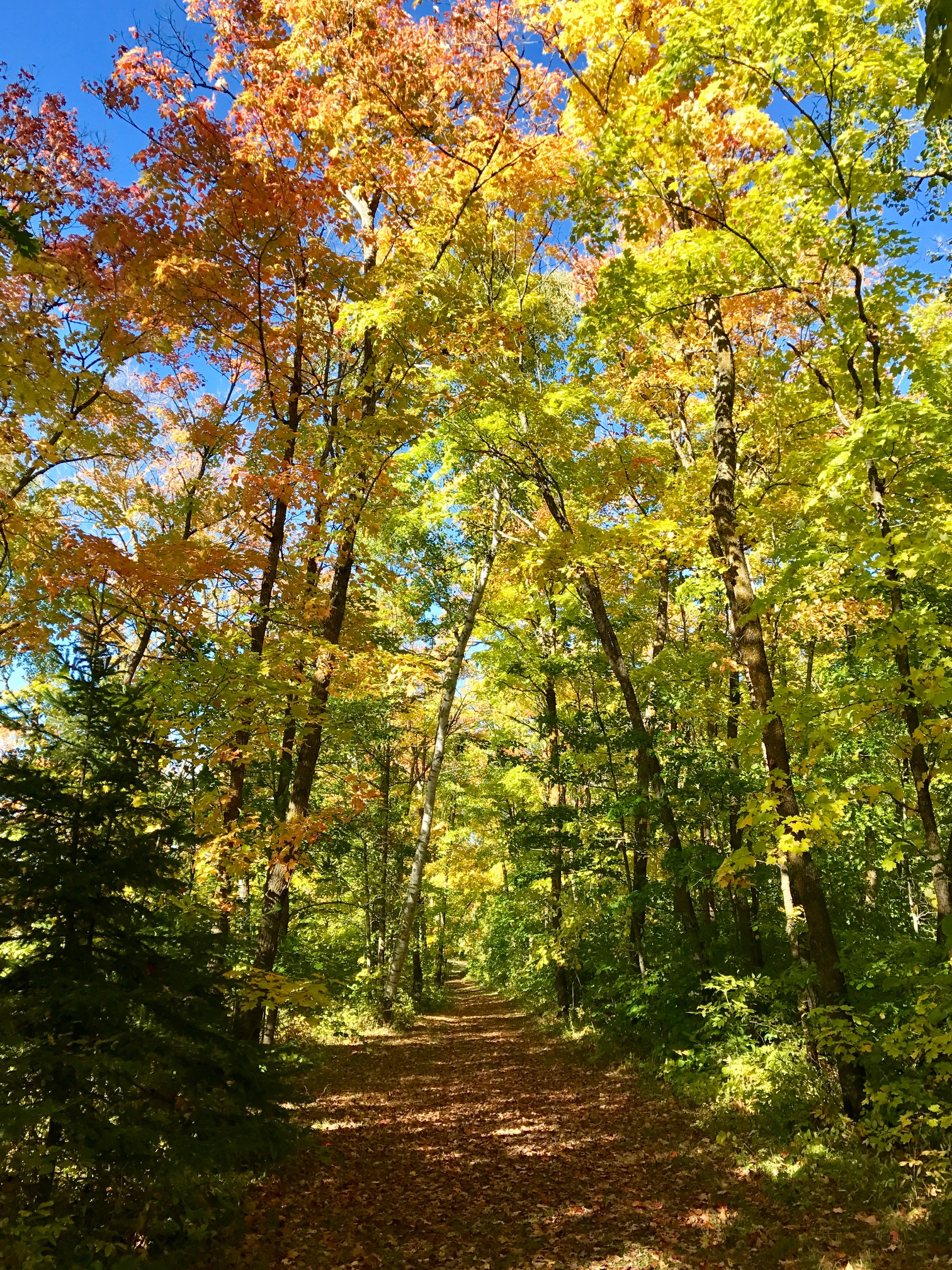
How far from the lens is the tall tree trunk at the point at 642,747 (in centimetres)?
991

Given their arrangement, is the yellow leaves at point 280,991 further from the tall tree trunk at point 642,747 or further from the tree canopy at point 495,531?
the tall tree trunk at point 642,747

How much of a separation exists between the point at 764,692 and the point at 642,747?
3.72 m

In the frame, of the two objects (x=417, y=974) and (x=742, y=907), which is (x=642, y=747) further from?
(x=417, y=974)

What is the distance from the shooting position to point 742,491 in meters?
9.67

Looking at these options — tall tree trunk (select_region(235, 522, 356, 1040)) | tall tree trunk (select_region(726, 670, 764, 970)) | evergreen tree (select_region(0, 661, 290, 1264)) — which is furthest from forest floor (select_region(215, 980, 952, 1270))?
tall tree trunk (select_region(726, 670, 764, 970))

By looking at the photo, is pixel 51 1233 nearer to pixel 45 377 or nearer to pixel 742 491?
pixel 45 377

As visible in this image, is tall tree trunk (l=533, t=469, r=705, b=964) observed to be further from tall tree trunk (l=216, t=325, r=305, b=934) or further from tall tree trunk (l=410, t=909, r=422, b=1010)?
tall tree trunk (l=410, t=909, r=422, b=1010)

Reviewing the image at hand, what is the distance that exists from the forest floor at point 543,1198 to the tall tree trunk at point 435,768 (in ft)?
13.4

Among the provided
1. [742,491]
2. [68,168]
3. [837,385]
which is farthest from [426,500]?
[837,385]

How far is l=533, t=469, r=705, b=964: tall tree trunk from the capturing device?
Answer: 9.91 m

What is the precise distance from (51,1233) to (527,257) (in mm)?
13299

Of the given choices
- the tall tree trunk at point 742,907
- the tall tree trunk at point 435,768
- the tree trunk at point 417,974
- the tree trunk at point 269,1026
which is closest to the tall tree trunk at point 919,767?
the tall tree trunk at point 742,907

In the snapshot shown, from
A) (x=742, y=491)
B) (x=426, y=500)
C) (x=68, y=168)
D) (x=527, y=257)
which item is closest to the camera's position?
(x=68, y=168)

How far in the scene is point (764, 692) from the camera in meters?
7.02
